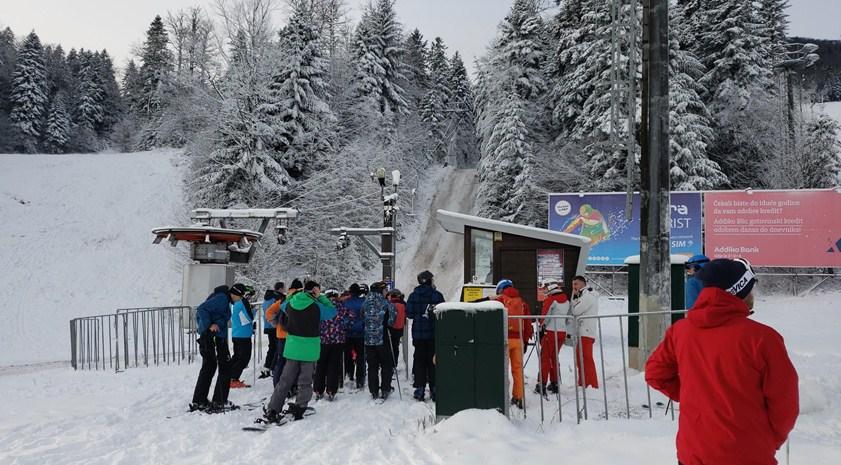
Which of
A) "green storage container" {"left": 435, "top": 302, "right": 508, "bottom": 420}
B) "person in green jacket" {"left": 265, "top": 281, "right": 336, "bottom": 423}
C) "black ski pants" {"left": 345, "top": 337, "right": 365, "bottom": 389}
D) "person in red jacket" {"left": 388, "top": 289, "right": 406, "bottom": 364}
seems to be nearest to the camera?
"green storage container" {"left": 435, "top": 302, "right": 508, "bottom": 420}

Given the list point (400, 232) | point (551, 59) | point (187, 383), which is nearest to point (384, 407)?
point (187, 383)

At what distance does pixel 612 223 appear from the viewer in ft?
75.5

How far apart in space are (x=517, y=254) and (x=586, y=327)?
6601 millimetres

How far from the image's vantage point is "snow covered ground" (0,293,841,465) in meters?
5.45

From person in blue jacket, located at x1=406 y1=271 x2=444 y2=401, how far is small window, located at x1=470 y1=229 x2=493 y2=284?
6.35 m

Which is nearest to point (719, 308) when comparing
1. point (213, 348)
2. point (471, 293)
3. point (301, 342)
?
point (301, 342)

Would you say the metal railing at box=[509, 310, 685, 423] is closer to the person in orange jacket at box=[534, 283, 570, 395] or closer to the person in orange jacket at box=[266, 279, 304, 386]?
the person in orange jacket at box=[534, 283, 570, 395]

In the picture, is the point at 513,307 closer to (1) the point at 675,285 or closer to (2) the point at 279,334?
(2) the point at 279,334

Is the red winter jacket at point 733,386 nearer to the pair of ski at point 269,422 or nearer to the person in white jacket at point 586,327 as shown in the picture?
the person in white jacket at point 586,327

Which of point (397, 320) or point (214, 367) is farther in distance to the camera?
point (397, 320)

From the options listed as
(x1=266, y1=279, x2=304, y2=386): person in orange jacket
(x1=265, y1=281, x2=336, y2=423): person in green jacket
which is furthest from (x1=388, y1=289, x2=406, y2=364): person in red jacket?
(x1=265, y1=281, x2=336, y2=423): person in green jacket

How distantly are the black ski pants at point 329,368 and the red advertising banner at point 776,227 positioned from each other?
57.3ft

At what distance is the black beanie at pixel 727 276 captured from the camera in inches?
115

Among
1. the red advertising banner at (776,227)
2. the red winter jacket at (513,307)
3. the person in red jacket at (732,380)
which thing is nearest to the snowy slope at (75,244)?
the red winter jacket at (513,307)
